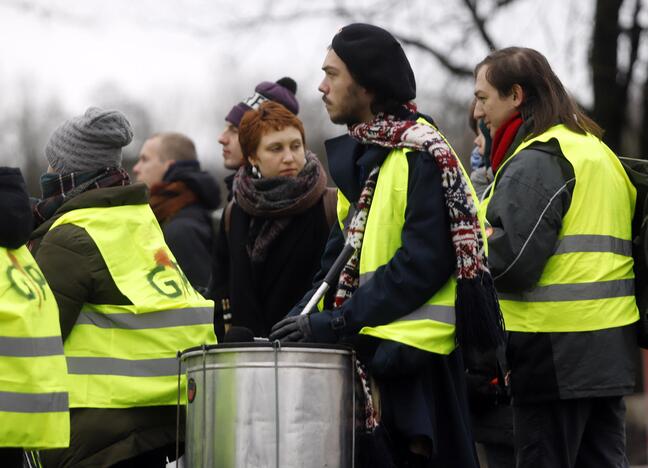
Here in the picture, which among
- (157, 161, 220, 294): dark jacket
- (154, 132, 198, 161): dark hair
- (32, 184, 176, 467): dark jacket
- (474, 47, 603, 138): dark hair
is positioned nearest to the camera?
(32, 184, 176, 467): dark jacket

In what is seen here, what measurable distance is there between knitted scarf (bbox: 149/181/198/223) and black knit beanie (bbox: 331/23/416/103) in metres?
3.54

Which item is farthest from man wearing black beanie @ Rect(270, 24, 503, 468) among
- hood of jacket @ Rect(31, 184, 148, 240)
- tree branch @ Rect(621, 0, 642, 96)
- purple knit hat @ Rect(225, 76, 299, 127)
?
tree branch @ Rect(621, 0, 642, 96)

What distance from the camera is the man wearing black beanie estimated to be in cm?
495

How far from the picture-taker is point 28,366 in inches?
193

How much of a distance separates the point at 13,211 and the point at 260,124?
8.82 feet

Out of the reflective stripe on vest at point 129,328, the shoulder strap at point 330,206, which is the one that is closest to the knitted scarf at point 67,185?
the reflective stripe on vest at point 129,328

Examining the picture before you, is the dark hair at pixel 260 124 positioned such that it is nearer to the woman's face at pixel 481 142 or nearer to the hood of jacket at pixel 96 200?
the woman's face at pixel 481 142

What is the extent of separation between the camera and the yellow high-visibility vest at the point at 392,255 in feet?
16.4

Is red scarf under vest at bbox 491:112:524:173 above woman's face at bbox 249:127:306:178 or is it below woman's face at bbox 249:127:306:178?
above

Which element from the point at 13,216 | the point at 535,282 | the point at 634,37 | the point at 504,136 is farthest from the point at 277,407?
the point at 634,37

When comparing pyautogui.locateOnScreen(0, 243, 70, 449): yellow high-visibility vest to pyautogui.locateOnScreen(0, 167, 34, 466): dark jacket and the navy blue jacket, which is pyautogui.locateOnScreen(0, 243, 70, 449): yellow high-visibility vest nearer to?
pyautogui.locateOnScreen(0, 167, 34, 466): dark jacket

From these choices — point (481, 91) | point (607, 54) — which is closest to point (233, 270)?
point (481, 91)

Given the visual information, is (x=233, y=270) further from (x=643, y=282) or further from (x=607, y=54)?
(x=607, y=54)

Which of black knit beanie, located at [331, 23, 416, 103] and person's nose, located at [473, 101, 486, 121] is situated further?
person's nose, located at [473, 101, 486, 121]
